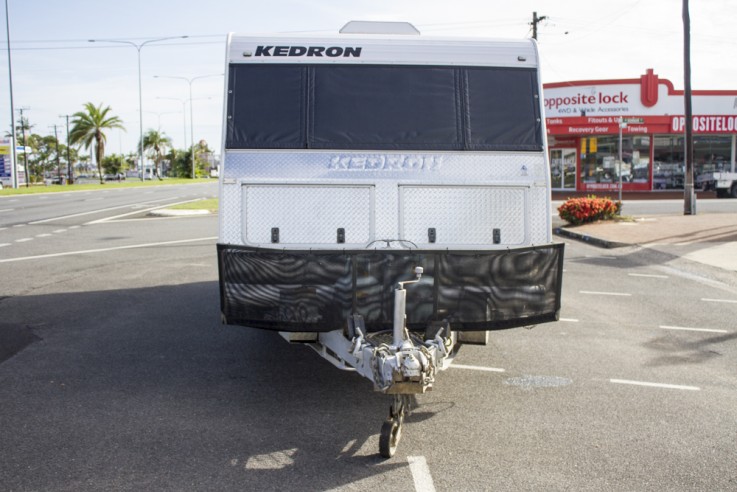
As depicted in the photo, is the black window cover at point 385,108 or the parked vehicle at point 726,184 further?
the parked vehicle at point 726,184

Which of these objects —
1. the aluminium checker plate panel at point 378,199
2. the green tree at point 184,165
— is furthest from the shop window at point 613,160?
the green tree at point 184,165

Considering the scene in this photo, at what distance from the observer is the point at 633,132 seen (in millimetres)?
38781

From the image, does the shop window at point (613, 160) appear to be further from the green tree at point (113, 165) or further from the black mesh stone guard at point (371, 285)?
the green tree at point (113, 165)

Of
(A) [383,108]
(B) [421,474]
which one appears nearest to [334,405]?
(B) [421,474]

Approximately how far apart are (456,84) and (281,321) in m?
2.84

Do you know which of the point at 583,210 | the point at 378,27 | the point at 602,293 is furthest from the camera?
the point at 583,210

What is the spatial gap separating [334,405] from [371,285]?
127cm

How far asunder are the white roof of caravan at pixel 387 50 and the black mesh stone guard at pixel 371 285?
7.23 ft

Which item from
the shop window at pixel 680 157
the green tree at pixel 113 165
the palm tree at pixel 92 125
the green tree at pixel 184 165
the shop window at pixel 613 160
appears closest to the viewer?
the shop window at pixel 613 160

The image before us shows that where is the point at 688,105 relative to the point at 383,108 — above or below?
above

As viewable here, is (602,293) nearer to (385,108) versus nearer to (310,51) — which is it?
(385,108)

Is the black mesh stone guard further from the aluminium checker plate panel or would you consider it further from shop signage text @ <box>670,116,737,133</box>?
shop signage text @ <box>670,116,737,133</box>

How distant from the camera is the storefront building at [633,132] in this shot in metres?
38.6

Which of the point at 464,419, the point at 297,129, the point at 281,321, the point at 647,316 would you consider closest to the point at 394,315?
the point at 281,321
